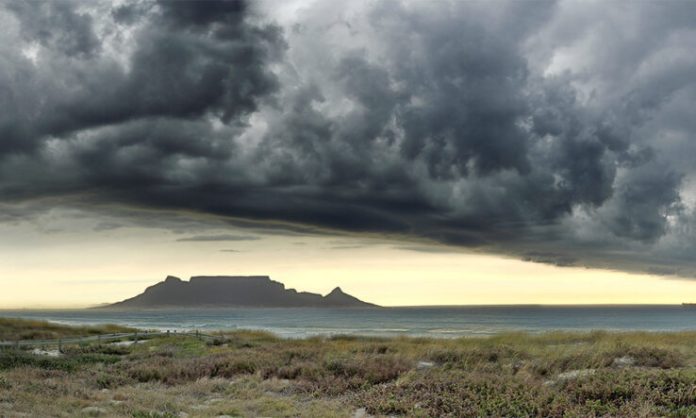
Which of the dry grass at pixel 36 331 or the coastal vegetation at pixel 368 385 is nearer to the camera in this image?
the coastal vegetation at pixel 368 385

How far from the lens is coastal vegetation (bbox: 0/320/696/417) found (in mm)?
16217

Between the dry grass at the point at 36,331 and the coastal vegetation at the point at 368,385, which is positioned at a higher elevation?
the coastal vegetation at the point at 368,385

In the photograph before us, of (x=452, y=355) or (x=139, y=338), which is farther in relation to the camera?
(x=139, y=338)

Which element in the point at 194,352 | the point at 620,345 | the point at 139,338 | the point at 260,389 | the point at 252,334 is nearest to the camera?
the point at 260,389

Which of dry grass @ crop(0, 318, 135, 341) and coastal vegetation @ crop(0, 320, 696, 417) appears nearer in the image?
coastal vegetation @ crop(0, 320, 696, 417)

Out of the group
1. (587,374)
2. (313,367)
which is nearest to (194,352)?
(313,367)

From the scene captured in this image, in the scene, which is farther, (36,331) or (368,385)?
(36,331)

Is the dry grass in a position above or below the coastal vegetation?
below

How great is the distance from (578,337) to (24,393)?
3832 cm

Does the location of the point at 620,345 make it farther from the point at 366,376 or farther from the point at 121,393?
the point at 121,393

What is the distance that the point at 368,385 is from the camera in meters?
20.6

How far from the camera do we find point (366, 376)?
2180cm

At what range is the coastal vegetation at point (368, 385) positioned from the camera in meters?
16.2

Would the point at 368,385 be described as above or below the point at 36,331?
above
